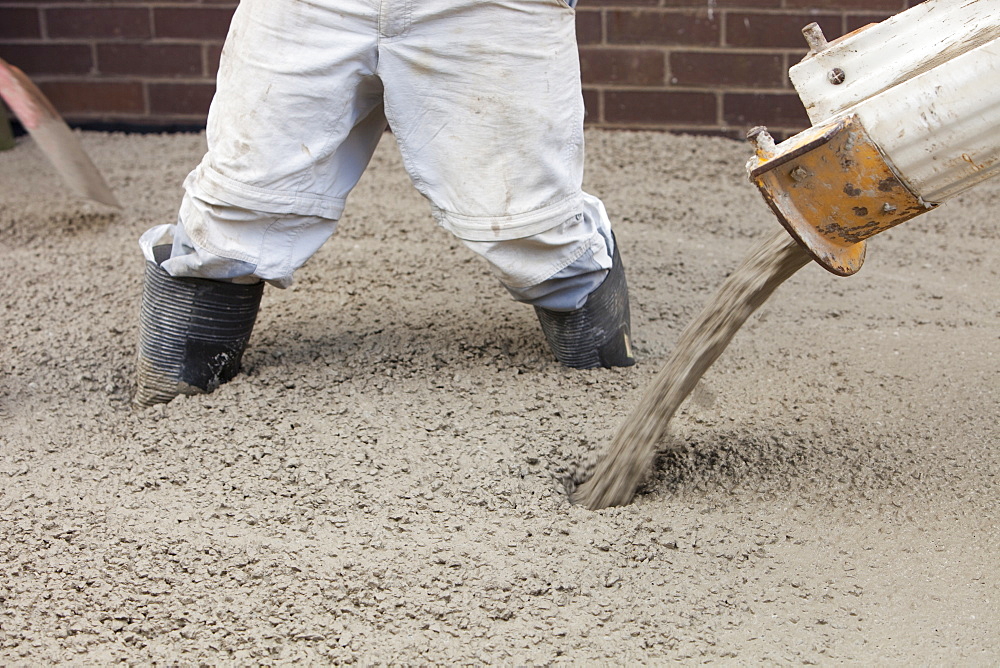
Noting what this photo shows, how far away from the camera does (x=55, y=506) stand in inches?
61.9

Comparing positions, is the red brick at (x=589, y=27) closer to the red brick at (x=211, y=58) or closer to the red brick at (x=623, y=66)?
the red brick at (x=623, y=66)

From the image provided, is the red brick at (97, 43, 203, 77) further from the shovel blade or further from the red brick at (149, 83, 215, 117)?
the shovel blade

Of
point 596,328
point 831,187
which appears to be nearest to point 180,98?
point 596,328

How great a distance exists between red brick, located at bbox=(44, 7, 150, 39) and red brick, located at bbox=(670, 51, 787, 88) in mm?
1943

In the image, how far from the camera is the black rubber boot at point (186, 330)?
1832 mm

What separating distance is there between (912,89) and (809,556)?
0.68 m

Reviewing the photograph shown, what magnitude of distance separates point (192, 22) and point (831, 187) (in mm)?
3024

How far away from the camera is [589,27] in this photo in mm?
3506

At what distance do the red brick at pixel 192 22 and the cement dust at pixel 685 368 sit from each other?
264cm

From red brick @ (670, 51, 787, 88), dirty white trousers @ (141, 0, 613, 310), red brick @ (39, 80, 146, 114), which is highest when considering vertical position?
dirty white trousers @ (141, 0, 613, 310)

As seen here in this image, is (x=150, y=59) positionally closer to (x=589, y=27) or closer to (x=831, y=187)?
(x=589, y=27)

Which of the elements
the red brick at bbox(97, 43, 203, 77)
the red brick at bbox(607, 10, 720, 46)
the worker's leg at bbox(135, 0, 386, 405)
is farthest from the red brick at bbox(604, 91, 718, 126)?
the worker's leg at bbox(135, 0, 386, 405)

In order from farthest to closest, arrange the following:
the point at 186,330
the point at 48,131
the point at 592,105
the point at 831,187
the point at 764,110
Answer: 1. the point at 592,105
2. the point at 764,110
3. the point at 48,131
4. the point at 186,330
5. the point at 831,187

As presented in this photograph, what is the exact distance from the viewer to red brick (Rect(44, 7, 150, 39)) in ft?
12.1
